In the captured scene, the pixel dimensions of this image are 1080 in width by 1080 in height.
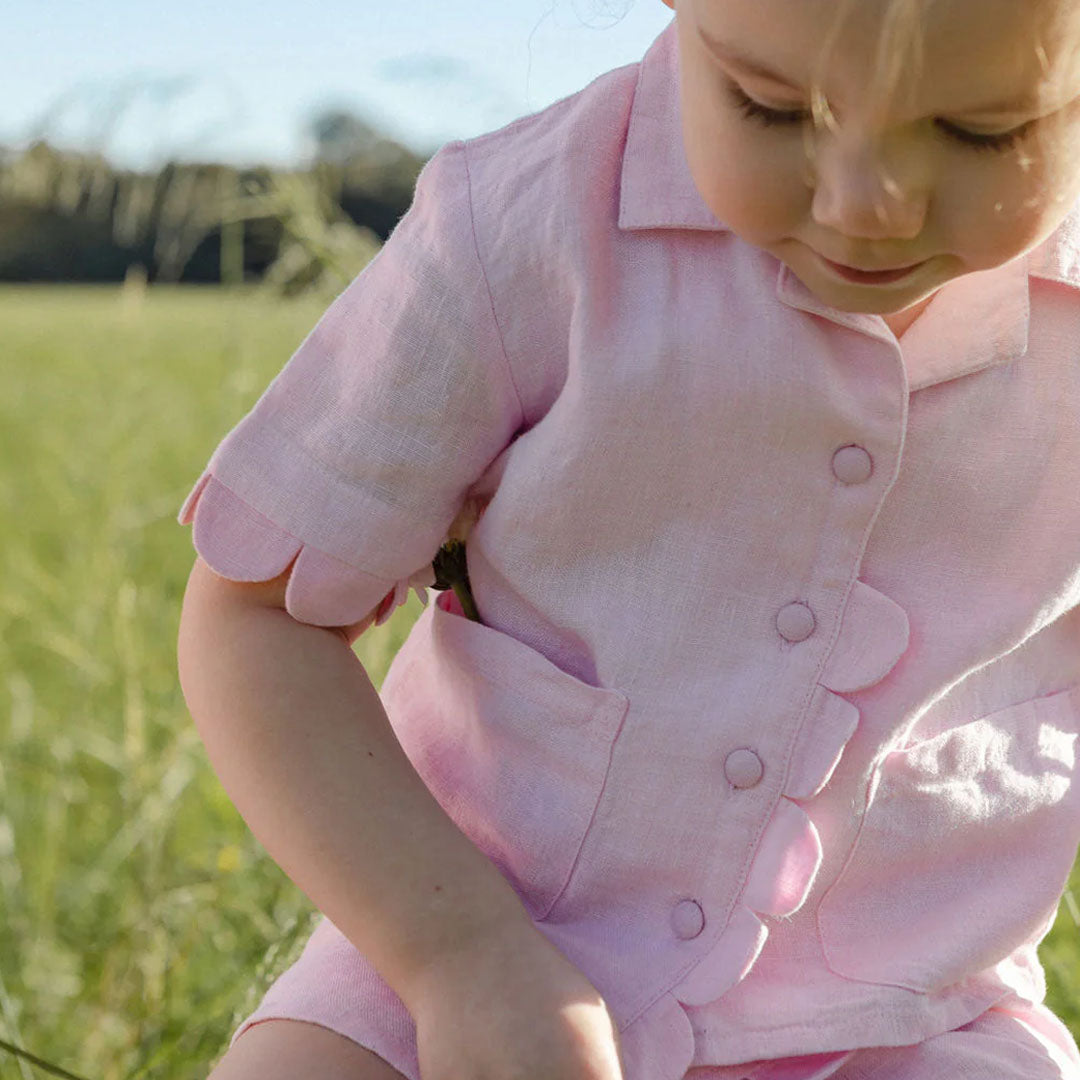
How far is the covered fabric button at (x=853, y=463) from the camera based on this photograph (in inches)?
39.9

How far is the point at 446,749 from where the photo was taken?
112 centimetres

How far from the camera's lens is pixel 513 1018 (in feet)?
3.00

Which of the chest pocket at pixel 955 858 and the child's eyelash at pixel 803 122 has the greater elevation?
the child's eyelash at pixel 803 122

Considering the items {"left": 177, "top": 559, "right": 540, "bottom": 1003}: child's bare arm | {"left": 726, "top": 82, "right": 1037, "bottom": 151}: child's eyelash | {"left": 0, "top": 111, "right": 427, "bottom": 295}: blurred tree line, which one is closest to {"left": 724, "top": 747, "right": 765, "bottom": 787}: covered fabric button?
{"left": 177, "top": 559, "right": 540, "bottom": 1003}: child's bare arm

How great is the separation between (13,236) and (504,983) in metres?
1.12

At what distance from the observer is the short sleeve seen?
1017mm

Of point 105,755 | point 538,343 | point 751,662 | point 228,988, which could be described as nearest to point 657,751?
point 751,662

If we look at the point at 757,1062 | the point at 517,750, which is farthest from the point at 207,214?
the point at 757,1062

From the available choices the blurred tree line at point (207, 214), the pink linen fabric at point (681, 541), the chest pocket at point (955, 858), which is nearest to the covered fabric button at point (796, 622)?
the pink linen fabric at point (681, 541)

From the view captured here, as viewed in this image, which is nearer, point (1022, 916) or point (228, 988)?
point (1022, 916)

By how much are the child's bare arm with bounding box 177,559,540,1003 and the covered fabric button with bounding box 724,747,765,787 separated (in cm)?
15

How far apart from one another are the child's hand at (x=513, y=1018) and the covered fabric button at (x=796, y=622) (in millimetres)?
243

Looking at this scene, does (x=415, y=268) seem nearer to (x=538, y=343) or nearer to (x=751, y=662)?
(x=538, y=343)

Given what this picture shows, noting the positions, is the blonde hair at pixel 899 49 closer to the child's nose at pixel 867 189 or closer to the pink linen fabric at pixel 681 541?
the child's nose at pixel 867 189
